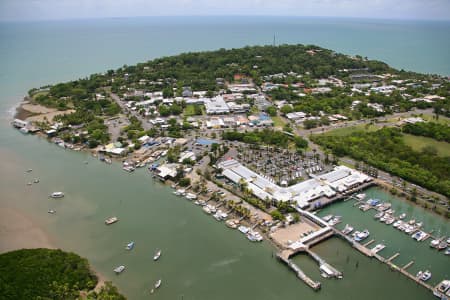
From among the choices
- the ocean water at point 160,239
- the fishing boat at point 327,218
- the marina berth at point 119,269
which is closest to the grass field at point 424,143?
the ocean water at point 160,239

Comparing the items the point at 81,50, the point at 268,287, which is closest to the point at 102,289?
the point at 268,287

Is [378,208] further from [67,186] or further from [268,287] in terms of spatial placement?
[67,186]

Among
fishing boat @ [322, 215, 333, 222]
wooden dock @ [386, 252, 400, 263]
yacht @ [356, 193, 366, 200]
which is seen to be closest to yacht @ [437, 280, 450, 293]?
wooden dock @ [386, 252, 400, 263]

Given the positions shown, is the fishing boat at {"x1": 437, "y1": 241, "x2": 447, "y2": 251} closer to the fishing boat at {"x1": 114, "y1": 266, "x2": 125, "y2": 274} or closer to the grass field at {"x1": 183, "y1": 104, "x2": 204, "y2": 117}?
the fishing boat at {"x1": 114, "y1": 266, "x2": 125, "y2": 274}

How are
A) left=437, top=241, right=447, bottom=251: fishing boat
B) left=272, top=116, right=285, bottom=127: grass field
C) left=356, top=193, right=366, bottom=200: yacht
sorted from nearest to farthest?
1. left=437, top=241, right=447, bottom=251: fishing boat
2. left=356, top=193, right=366, bottom=200: yacht
3. left=272, top=116, right=285, bottom=127: grass field

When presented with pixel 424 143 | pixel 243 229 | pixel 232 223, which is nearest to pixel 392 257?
pixel 243 229

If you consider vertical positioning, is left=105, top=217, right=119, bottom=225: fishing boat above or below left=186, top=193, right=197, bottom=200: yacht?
below

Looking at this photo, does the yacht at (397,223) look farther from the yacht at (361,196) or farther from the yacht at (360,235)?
the yacht at (361,196)
